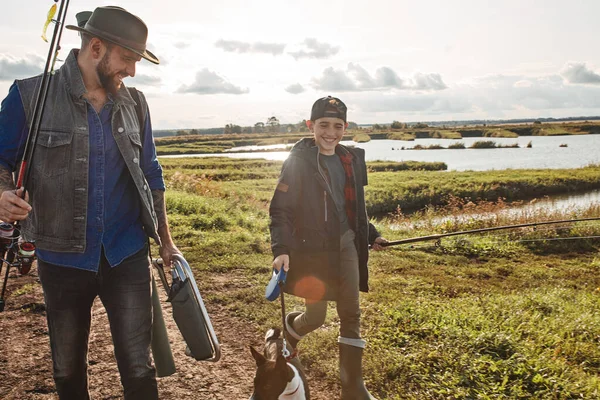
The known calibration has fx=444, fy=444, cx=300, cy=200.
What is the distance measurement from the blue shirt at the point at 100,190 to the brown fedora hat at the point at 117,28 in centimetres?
40

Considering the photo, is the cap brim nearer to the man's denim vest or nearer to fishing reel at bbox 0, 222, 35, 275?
the man's denim vest

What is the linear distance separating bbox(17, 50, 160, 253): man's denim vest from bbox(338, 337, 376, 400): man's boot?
229cm

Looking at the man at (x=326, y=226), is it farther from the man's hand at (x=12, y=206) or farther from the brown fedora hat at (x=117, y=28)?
the man's hand at (x=12, y=206)

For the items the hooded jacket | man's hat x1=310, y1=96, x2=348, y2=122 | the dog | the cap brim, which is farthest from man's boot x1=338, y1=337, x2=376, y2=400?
the cap brim

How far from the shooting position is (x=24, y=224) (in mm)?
2641

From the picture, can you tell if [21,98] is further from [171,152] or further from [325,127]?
[171,152]

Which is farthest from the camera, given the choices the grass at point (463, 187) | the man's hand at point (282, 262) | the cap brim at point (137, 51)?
the grass at point (463, 187)

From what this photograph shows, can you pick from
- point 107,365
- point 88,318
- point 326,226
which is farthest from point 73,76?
point 107,365

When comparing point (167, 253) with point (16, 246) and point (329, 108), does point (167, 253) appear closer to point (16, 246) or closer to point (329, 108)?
point (329, 108)

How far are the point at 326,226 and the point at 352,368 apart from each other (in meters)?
1.24

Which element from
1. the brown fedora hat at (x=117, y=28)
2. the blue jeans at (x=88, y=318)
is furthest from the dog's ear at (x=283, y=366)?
the brown fedora hat at (x=117, y=28)

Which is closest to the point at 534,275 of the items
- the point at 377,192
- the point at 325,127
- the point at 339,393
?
the point at 339,393

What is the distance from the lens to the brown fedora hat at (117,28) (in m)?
2.49

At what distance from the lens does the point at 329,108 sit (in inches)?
150
